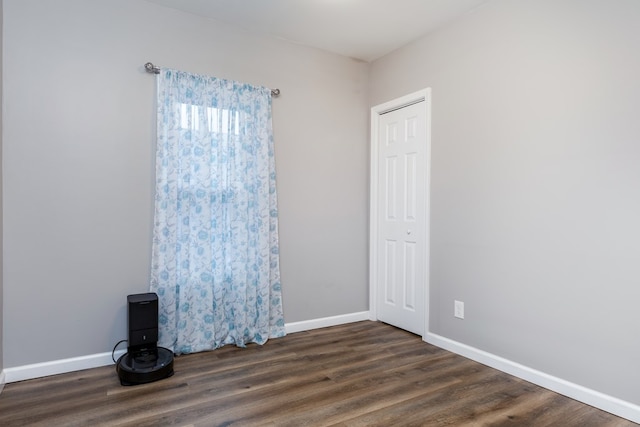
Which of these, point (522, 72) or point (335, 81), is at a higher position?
point (335, 81)

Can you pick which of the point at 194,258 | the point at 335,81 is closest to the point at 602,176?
the point at 335,81

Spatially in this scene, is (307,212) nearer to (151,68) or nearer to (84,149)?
(151,68)

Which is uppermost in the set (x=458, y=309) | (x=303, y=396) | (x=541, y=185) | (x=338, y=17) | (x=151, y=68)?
(x=338, y=17)

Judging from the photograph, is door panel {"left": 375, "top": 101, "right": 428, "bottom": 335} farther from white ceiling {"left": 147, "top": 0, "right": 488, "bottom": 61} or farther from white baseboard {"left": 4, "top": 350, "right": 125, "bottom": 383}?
white baseboard {"left": 4, "top": 350, "right": 125, "bottom": 383}

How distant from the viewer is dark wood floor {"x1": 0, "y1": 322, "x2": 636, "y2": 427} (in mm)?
1949

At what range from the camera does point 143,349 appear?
2488 mm

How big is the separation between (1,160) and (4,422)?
151 centimetres

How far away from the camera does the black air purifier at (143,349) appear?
233 cm

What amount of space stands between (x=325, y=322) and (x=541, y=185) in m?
2.19

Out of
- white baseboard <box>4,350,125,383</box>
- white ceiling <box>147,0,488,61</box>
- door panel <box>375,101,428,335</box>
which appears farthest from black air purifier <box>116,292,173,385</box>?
white ceiling <box>147,0,488,61</box>

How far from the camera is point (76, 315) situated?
8.32 feet

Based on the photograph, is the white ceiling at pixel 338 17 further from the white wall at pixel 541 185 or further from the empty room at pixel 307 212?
the white wall at pixel 541 185

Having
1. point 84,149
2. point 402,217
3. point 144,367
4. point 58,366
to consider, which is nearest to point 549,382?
point 402,217

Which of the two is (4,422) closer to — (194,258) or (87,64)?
(194,258)
